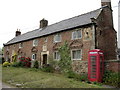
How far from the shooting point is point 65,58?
55.5 ft

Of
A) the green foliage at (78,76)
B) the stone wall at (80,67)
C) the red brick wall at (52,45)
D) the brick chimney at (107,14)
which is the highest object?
the brick chimney at (107,14)

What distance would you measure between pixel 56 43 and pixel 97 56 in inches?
313

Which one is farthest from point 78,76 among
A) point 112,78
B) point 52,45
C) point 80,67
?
point 52,45

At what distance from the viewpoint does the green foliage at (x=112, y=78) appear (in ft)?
35.6

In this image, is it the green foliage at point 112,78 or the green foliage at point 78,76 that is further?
the green foliage at point 78,76

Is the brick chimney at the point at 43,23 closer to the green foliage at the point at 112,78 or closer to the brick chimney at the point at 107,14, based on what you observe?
the brick chimney at the point at 107,14

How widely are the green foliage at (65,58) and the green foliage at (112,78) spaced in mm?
5088

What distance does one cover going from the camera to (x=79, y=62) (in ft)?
50.1

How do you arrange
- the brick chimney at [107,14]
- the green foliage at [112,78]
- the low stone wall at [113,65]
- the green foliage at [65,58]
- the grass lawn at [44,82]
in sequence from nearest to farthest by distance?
the grass lawn at [44,82]
the green foliage at [112,78]
the low stone wall at [113,65]
the green foliage at [65,58]
the brick chimney at [107,14]

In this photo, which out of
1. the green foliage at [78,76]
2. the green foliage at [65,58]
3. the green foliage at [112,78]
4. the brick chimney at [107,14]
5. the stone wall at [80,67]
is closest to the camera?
the green foliage at [112,78]

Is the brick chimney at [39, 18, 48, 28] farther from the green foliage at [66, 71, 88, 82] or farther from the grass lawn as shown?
the grass lawn

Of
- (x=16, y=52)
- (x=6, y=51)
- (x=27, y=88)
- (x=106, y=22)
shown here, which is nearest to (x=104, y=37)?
(x=106, y=22)

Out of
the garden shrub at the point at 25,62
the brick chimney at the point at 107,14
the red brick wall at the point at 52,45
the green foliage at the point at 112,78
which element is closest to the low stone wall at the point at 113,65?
the green foliage at the point at 112,78

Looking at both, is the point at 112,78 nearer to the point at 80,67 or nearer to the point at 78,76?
the point at 78,76
